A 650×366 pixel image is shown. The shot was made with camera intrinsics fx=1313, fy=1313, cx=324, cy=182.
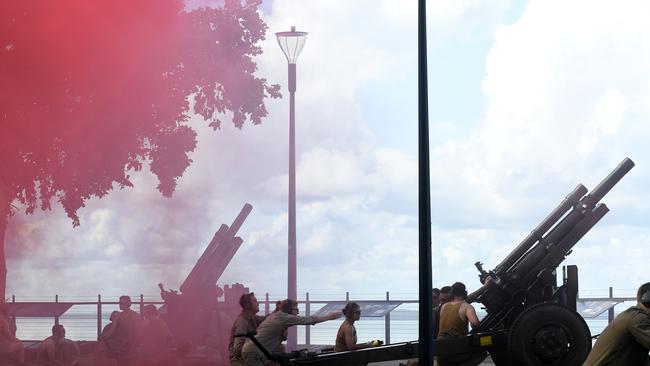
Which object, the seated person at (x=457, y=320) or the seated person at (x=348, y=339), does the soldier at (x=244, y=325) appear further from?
the seated person at (x=457, y=320)

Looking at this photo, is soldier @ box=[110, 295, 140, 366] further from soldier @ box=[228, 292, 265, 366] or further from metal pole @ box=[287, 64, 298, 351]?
soldier @ box=[228, 292, 265, 366]

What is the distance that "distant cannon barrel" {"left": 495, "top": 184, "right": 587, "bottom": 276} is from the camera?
1646cm

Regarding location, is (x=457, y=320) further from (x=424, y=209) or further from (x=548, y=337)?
(x=424, y=209)

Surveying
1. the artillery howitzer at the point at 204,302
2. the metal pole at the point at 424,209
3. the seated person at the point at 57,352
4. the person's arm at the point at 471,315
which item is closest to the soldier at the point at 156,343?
the artillery howitzer at the point at 204,302

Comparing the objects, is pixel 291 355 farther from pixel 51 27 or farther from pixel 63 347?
pixel 51 27

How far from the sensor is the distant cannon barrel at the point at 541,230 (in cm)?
1646

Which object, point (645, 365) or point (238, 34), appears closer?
point (645, 365)

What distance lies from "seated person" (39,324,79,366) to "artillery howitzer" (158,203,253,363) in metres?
2.58

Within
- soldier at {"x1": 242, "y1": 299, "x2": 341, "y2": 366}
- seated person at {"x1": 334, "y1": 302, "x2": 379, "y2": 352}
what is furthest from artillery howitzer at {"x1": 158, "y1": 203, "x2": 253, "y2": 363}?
soldier at {"x1": 242, "y1": 299, "x2": 341, "y2": 366}

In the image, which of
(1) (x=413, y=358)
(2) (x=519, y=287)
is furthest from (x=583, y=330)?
(1) (x=413, y=358)

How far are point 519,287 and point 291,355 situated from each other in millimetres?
4017

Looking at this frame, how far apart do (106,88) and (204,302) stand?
4.79m

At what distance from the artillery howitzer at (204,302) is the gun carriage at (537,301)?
7.01 metres

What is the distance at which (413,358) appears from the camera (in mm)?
14961
